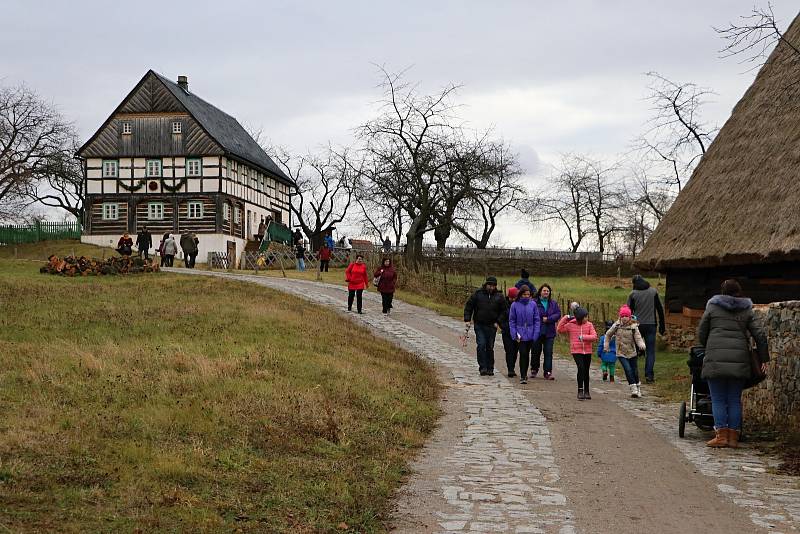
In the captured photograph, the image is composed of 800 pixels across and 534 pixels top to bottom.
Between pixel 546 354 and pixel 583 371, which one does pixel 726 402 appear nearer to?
pixel 583 371

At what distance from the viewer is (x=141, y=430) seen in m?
8.55

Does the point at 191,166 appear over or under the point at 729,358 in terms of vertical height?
over

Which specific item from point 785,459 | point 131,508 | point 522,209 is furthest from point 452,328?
point 522,209

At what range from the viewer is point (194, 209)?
5428 centimetres

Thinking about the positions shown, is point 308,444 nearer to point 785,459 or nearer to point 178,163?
point 785,459

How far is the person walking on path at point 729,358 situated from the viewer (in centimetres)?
998

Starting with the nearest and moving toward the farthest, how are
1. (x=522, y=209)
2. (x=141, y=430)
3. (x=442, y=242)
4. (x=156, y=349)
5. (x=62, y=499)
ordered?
(x=62, y=499) → (x=141, y=430) → (x=156, y=349) → (x=442, y=242) → (x=522, y=209)

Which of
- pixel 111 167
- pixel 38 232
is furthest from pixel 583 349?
pixel 38 232

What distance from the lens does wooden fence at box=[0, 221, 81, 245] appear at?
5819 centimetres

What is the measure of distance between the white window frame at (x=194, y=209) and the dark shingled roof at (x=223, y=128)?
3485 mm

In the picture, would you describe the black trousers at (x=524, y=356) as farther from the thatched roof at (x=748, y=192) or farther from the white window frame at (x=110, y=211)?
the white window frame at (x=110, y=211)

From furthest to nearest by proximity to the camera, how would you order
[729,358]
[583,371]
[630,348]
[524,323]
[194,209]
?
[194,209] → [524,323] → [630,348] → [583,371] → [729,358]

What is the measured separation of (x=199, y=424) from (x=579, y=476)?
11.7ft

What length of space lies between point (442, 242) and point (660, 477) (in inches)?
2190
